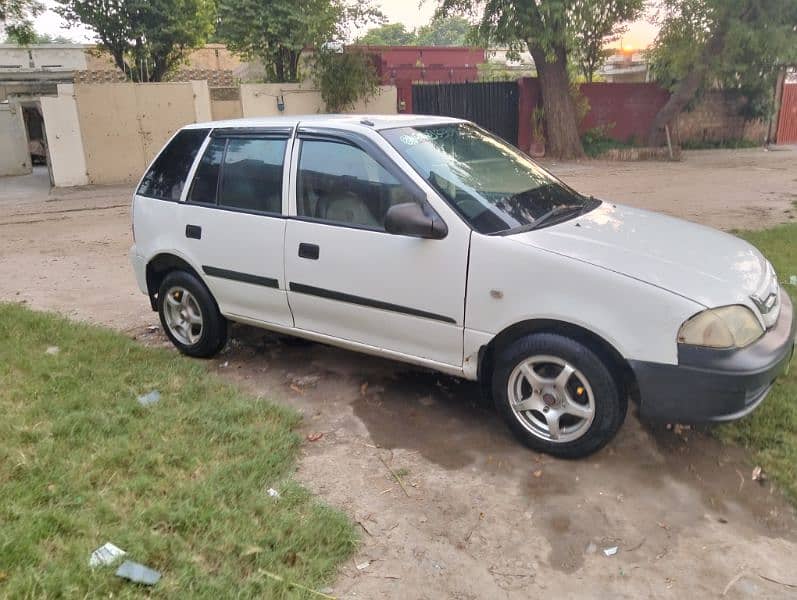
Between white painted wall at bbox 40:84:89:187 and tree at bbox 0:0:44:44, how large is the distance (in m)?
1.42

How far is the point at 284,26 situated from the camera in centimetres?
1819

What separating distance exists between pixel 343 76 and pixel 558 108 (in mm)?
6139

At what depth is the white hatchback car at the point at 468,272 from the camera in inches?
128

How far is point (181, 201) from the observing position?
195 inches

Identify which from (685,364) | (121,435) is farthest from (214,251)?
(685,364)

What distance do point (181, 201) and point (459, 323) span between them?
95.3 inches

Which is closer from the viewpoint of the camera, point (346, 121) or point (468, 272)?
point (468, 272)

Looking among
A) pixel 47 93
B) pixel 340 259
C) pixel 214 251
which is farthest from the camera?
pixel 47 93

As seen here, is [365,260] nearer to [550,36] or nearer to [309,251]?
[309,251]

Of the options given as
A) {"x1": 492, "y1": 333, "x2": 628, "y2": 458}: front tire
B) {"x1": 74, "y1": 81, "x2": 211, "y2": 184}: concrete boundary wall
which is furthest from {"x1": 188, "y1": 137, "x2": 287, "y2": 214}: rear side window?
{"x1": 74, "y1": 81, "x2": 211, "y2": 184}: concrete boundary wall

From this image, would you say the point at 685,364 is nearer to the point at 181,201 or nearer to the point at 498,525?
the point at 498,525

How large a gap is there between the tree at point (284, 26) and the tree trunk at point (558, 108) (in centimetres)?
513

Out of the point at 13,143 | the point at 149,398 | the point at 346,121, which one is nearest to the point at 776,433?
the point at 346,121

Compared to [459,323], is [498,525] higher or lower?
lower
